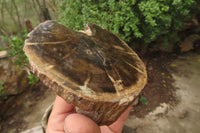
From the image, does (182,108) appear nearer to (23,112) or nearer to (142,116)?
(142,116)

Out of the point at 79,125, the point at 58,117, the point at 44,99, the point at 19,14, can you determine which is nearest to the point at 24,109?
the point at 44,99

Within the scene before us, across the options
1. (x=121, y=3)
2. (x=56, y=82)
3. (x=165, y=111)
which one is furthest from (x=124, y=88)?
(x=165, y=111)

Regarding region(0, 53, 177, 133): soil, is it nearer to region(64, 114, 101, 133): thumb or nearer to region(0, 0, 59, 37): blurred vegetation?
region(64, 114, 101, 133): thumb

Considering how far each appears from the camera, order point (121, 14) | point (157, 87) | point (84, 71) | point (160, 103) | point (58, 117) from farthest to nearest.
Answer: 1. point (157, 87)
2. point (160, 103)
3. point (121, 14)
4. point (58, 117)
5. point (84, 71)

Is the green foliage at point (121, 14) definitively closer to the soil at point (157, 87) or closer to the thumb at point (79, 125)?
the soil at point (157, 87)

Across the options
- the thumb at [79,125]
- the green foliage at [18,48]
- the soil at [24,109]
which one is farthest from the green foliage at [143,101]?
the green foliage at [18,48]

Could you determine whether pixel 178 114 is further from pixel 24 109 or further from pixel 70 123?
pixel 24 109
